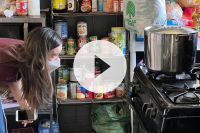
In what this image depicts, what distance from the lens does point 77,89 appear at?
311cm

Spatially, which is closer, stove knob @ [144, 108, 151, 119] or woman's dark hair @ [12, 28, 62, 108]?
stove knob @ [144, 108, 151, 119]

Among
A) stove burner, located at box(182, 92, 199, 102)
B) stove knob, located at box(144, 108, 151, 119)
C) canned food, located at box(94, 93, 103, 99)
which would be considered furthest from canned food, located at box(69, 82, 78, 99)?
stove burner, located at box(182, 92, 199, 102)

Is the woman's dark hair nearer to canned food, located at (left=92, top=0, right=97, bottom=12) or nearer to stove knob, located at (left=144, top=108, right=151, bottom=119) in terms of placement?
stove knob, located at (left=144, top=108, right=151, bottom=119)

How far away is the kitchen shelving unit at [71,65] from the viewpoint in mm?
3082

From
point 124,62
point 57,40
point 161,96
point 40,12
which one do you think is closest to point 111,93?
point 124,62

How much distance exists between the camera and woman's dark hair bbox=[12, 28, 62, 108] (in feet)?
5.83

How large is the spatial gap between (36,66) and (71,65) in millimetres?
1498

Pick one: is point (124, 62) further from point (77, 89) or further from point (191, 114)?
point (191, 114)

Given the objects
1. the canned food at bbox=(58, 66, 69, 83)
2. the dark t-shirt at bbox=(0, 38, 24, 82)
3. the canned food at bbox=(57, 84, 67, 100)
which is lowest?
the canned food at bbox=(57, 84, 67, 100)

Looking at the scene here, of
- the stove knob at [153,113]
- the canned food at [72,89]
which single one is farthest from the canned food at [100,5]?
the stove knob at [153,113]

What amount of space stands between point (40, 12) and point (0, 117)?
1320 mm

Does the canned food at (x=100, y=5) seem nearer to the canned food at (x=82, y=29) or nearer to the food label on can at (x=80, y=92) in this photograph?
the canned food at (x=82, y=29)
